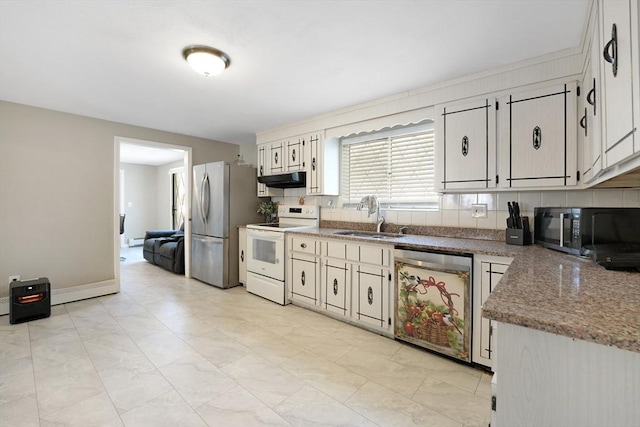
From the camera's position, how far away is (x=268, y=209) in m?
4.53

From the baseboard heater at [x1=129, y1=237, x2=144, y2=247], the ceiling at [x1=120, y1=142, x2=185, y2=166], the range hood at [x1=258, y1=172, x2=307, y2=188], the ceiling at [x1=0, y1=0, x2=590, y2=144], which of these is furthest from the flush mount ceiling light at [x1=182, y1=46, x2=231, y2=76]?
the baseboard heater at [x1=129, y1=237, x2=144, y2=247]

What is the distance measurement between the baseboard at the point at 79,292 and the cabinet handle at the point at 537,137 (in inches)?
198

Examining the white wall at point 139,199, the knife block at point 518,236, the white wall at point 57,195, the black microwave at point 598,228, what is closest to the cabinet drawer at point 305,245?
the knife block at point 518,236

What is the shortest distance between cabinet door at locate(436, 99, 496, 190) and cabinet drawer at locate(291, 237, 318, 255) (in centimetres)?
146

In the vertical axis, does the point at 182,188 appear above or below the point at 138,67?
below

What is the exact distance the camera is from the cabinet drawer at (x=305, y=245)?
323 cm

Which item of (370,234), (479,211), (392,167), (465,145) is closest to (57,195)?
(370,234)

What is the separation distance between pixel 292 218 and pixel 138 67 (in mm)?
2494

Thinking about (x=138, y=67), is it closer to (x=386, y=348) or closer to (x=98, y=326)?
(x=98, y=326)

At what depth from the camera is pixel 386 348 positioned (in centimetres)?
245

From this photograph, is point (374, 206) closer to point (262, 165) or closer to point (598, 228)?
point (598, 228)

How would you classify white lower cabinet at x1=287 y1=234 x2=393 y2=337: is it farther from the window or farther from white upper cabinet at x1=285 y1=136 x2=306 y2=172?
white upper cabinet at x1=285 y1=136 x2=306 y2=172

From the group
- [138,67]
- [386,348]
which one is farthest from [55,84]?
[386,348]

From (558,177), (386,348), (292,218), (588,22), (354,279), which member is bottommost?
(386,348)
